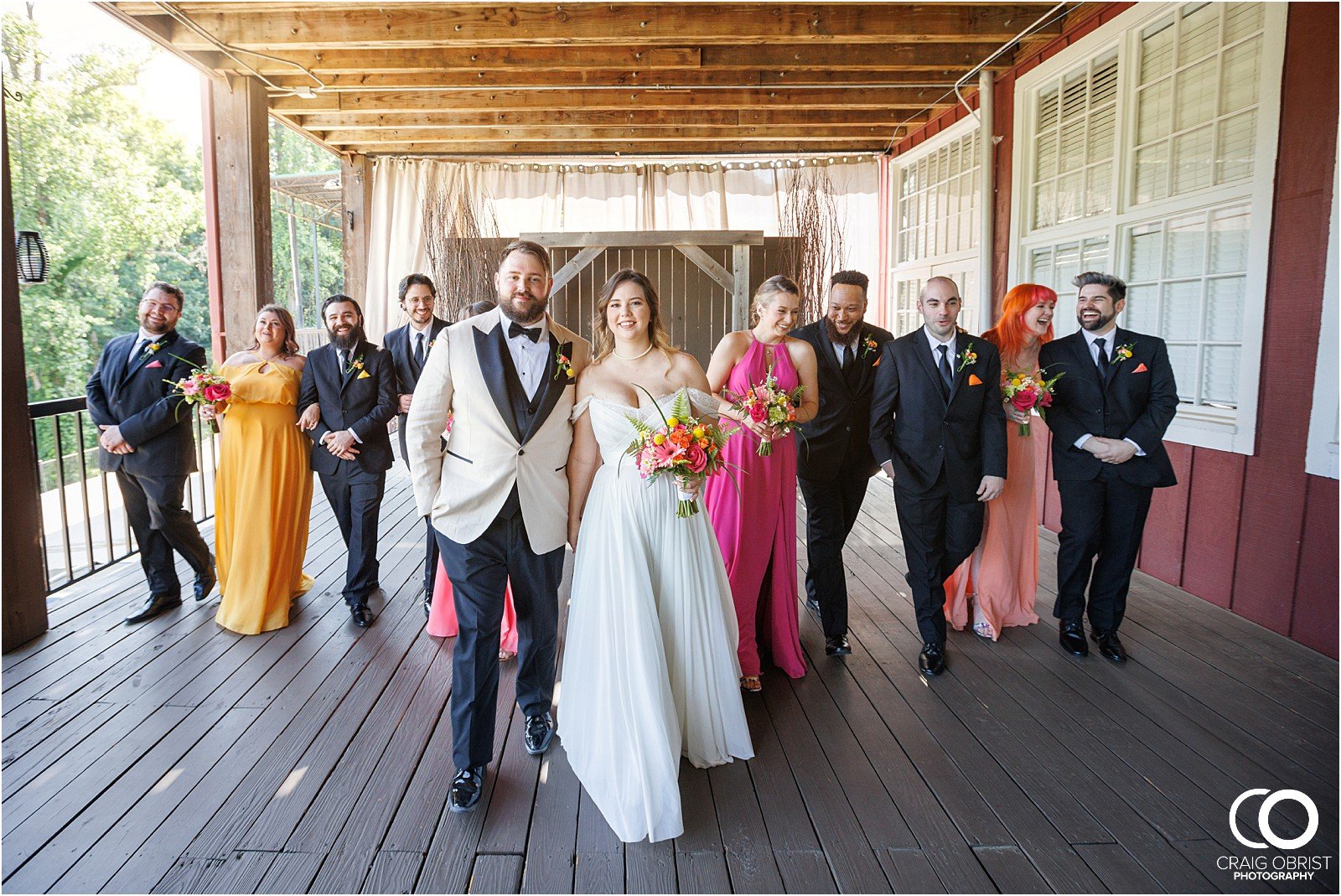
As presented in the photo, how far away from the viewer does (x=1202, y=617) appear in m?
4.46

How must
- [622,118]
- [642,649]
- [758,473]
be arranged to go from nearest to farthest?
[642,649], [758,473], [622,118]

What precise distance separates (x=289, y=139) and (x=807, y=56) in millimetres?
34086

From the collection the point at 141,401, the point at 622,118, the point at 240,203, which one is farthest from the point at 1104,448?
the point at 622,118

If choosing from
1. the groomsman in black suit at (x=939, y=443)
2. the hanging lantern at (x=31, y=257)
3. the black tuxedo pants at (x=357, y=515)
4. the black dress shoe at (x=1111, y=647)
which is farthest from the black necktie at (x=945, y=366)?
the hanging lantern at (x=31, y=257)

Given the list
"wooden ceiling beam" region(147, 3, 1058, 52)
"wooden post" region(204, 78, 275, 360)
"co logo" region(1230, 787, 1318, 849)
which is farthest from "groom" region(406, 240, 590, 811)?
"wooden post" region(204, 78, 275, 360)

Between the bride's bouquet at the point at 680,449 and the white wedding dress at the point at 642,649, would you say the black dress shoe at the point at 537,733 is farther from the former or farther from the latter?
the bride's bouquet at the point at 680,449

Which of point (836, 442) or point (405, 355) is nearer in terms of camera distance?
point (836, 442)

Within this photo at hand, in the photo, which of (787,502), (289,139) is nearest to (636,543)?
(787,502)

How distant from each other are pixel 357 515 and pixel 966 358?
3.19 metres

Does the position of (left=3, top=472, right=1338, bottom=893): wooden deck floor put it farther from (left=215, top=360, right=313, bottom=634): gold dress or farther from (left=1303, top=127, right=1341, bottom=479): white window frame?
(left=1303, top=127, right=1341, bottom=479): white window frame

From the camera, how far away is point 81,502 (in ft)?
42.2

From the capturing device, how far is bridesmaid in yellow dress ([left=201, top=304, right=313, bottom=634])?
430 cm

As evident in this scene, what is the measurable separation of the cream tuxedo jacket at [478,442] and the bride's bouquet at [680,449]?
314 millimetres

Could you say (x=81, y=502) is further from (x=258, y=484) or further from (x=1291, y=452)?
(x=1291, y=452)
